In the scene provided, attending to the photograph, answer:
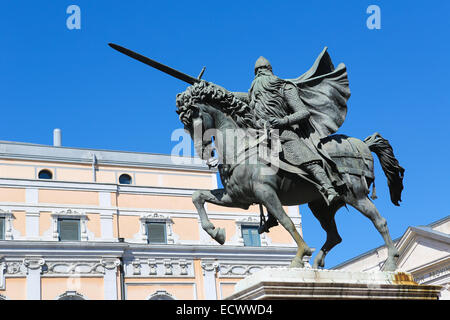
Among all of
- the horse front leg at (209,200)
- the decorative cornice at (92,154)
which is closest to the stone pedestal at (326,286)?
the horse front leg at (209,200)

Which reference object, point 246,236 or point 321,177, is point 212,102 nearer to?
point 321,177

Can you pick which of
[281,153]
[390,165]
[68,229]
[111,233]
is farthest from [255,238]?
[281,153]

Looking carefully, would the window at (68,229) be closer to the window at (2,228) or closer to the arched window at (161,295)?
the window at (2,228)

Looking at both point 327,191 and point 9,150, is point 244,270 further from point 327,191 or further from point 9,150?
point 327,191

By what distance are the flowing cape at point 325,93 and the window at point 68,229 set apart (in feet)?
89.0

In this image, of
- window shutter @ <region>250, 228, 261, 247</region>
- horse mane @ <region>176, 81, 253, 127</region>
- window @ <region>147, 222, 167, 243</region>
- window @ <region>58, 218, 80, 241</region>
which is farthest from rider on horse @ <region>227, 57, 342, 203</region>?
window shutter @ <region>250, 228, 261, 247</region>

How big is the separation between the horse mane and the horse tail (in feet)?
6.33

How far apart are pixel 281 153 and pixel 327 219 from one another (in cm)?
122

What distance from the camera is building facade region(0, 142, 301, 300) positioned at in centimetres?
3250

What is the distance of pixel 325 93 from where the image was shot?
8789mm
